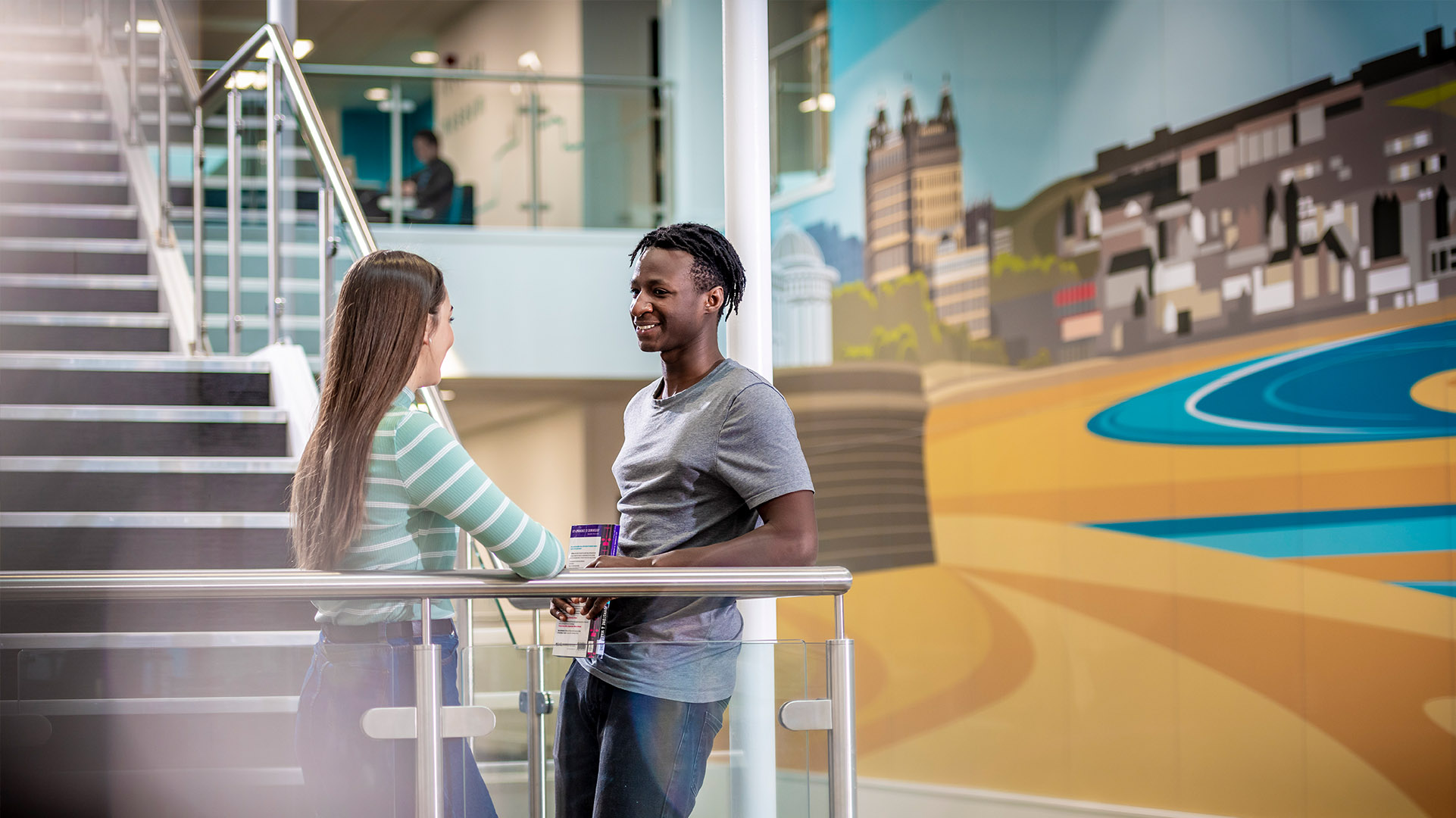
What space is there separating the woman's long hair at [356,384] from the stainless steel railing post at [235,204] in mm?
3013

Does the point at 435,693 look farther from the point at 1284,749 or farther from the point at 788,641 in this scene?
the point at 1284,749

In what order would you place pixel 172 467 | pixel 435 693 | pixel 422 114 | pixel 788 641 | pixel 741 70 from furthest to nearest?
pixel 422 114, pixel 172 467, pixel 741 70, pixel 788 641, pixel 435 693

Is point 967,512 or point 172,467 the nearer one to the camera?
point 172,467

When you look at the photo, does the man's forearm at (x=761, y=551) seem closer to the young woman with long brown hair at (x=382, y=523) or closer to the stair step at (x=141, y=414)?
the young woman with long brown hair at (x=382, y=523)

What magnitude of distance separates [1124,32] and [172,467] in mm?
4081

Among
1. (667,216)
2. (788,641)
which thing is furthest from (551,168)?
(788,641)

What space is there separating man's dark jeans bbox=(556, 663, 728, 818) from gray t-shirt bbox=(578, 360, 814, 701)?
3 centimetres

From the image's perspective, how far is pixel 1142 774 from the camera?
5113 millimetres

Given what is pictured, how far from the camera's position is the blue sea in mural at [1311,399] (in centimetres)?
450

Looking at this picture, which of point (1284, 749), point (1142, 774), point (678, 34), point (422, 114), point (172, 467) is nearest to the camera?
point (172, 467)

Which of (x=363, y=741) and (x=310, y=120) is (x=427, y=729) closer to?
(x=363, y=741)

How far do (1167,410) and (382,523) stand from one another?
4.01 meters

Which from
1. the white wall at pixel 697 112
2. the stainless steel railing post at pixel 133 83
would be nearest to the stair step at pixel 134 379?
the stainless steel railing post at pixel 133 83

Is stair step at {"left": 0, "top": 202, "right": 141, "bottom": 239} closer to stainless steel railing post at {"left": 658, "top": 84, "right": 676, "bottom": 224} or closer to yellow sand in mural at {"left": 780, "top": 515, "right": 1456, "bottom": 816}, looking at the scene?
yellow sand in mural at {"left": 780, "top": 515, "right": 1456, "bottom": 816}
